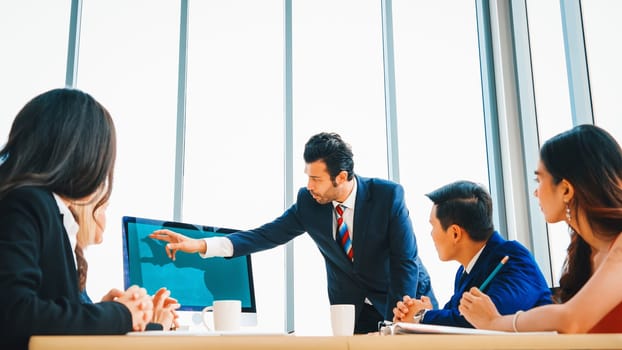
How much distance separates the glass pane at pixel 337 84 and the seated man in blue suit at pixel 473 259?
155 cm

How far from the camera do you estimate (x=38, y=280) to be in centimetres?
110

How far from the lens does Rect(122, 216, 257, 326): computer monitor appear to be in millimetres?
2021

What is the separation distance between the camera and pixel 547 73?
3658 mm

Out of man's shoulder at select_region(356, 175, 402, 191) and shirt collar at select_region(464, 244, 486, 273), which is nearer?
shirt collar at select_region(464, 244, 486, 273)

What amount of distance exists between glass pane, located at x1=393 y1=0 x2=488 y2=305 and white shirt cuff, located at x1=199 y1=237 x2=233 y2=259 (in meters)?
1.63

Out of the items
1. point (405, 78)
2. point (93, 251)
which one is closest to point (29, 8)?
point (93, 251)

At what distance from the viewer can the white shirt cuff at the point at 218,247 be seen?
2.25 metres

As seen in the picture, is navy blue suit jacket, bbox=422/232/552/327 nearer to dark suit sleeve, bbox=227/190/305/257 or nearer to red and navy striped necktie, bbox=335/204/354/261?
red and navy striped necktie, bbox=335/204/354/261

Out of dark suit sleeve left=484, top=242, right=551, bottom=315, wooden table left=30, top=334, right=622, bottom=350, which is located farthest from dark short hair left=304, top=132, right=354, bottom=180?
wooden table left=30, top=334, right=622, bottom=350

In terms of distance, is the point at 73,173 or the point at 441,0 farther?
the point at 441,0

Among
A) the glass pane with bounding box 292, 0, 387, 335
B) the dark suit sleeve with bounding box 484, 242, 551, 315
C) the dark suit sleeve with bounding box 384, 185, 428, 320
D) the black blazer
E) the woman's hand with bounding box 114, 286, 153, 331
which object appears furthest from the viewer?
the glass pane with bounding box 292, 0, 387, 335

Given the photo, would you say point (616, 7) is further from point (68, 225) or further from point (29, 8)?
point (29, 8)

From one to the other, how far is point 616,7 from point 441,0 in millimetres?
1415

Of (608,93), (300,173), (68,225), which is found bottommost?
(68,225)
